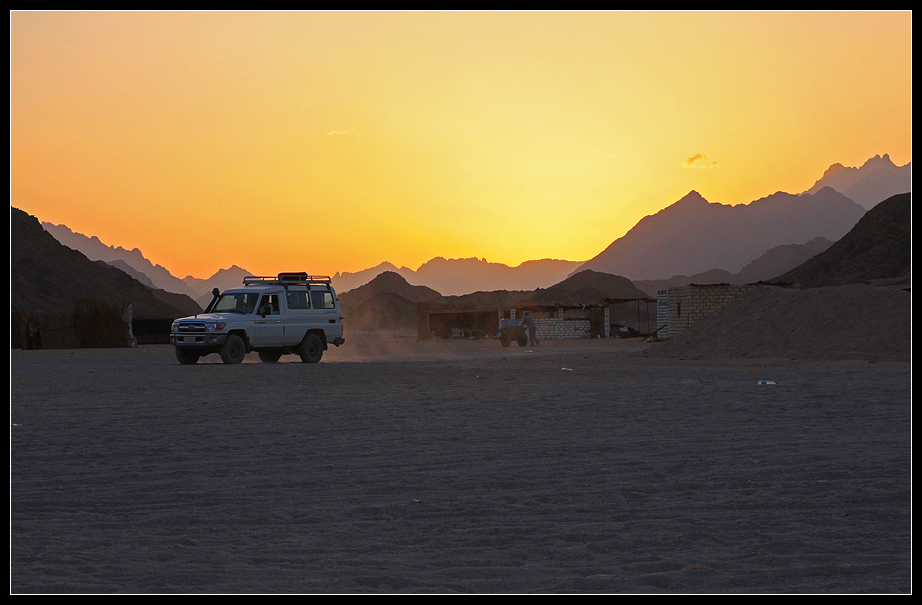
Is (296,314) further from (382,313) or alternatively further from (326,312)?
(382,313)

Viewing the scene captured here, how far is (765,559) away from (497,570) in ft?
5.02

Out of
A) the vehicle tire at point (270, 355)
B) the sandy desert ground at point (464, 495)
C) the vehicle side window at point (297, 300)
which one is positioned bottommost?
the sandy desert ground at point (464, 495)

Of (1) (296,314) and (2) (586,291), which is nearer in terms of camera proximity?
(1) (296,314)

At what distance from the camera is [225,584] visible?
4.75m

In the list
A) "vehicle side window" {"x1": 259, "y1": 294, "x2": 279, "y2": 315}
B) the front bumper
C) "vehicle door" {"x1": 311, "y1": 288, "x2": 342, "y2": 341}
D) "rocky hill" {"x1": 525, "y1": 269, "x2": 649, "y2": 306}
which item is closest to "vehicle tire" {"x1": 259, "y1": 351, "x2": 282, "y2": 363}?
"vehicle door" {"x1": 311, "y1": 288, "x2": 342, "y2": 341}

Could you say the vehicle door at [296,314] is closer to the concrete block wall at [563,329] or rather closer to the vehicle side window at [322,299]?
the vehicle side window at [322,299]

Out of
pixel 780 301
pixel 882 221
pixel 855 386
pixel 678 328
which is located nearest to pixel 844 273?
pixel 882 221

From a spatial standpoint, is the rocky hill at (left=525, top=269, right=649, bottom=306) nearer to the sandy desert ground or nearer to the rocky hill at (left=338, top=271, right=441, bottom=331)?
the rocky hill at (left=338, top=271, right=441, bottom=331)

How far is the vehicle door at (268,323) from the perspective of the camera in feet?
84.9

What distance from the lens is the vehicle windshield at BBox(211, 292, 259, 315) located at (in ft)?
85.4

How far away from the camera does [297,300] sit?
26.8 m

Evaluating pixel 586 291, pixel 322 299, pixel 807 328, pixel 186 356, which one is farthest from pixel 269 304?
pixel 586 291

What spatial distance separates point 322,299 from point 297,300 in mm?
857

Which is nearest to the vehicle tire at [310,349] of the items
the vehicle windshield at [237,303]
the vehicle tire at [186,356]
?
the vehicle windshield at [237,303]
